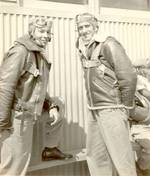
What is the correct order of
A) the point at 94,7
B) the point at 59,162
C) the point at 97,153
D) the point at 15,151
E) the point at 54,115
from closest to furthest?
the point at 15,151, the point at 97,153, the point at 54,115, the point at 59,162, the point at 94,7

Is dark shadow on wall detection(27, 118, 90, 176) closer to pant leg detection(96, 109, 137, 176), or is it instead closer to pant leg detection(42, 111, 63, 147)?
pant leg detection(42, 111, 63, 147)

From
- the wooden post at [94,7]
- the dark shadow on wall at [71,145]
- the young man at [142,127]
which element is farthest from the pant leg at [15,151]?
the wooden post at [94,7]

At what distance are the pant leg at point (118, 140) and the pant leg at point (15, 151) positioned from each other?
56 centimetres

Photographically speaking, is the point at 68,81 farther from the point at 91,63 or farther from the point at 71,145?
the point at 91,63

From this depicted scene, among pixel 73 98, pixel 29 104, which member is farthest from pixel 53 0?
pixel 29 104

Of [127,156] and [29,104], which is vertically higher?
[29,104]

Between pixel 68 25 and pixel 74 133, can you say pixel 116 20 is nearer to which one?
pixel 68 25

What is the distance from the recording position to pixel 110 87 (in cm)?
265

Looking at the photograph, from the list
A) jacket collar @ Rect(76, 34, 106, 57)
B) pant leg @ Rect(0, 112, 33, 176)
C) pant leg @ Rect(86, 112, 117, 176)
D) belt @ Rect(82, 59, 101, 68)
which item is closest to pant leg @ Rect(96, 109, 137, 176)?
pant leg @ Rect(86, 112, 117, 176)

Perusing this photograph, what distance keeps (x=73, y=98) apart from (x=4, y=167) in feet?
4.54

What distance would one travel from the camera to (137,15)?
13.9ft

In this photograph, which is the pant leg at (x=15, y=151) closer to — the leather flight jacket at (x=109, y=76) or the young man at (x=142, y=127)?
the leather flight jacket at (x=109, y=76)

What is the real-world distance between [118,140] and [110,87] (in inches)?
14.4

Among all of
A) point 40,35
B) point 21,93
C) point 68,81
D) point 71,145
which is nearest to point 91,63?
point 40,35
